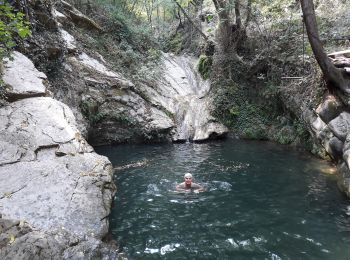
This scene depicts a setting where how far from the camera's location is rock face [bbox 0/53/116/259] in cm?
484

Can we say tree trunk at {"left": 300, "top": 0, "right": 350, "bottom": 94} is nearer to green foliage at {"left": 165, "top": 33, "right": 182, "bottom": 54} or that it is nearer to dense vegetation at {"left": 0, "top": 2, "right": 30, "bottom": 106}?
Answer: dense vegetation at {"left": 0, "top": 2, "right": 30, "bottom": 106}

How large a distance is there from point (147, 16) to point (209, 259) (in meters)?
28.1

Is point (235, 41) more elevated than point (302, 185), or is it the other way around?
point (235, 41)

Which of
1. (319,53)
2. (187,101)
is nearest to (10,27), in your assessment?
(319,53)

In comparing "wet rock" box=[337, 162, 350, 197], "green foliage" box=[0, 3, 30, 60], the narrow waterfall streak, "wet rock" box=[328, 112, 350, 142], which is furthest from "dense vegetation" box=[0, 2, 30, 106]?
the narrow waterfall streak

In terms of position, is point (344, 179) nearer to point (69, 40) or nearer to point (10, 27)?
point (10, 27)

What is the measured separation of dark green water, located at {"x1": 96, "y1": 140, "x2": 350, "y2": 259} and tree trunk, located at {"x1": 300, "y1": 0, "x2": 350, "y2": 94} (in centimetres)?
287

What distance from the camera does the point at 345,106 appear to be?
9.65m

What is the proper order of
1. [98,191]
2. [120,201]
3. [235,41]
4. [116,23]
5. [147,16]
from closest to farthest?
[98,191], [120,201], [235,41], [116,23], [147,16]

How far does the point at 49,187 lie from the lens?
5.99 m

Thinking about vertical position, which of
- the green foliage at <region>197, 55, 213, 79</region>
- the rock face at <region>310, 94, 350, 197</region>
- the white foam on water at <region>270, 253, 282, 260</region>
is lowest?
the white foam on water at <region>270, 253, 282, 260</region>

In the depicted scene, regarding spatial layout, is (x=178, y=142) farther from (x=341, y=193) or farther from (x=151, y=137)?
(x=341, y=193)

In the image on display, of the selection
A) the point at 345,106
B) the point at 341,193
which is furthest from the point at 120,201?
the point at 345,106

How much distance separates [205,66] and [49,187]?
17203 mm
